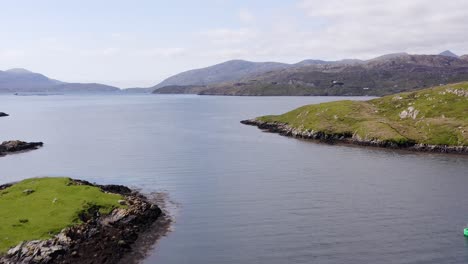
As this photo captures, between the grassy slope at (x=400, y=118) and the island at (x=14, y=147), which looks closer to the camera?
the island at (x=14, y=147)

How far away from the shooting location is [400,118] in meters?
165

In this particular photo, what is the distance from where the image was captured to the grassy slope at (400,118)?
140 m

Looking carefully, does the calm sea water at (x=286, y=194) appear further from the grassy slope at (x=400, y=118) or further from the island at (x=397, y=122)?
the grassy slope at (x=400, y=118)

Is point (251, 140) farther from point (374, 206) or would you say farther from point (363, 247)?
point (363, 247)

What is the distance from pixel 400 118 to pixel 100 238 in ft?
450

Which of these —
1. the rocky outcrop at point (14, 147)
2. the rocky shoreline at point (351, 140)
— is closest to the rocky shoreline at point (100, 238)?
the rocky outcrop at point (14, 147)

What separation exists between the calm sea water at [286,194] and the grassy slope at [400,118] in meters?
16.1

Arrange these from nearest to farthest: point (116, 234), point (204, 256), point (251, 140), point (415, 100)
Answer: point (204, 256) → point (116, 234) → point (251, 140) → point (415, 100)

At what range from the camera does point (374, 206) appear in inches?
2886

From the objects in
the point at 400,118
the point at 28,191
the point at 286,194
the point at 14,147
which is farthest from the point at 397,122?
the point at 14,147

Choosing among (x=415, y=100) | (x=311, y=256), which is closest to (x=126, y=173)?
(x=311, y=256)

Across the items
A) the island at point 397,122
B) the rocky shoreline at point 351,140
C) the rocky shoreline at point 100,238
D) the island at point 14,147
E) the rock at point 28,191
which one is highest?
the island at point 397,122

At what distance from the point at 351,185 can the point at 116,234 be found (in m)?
50.5

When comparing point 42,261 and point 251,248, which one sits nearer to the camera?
point 42,261
